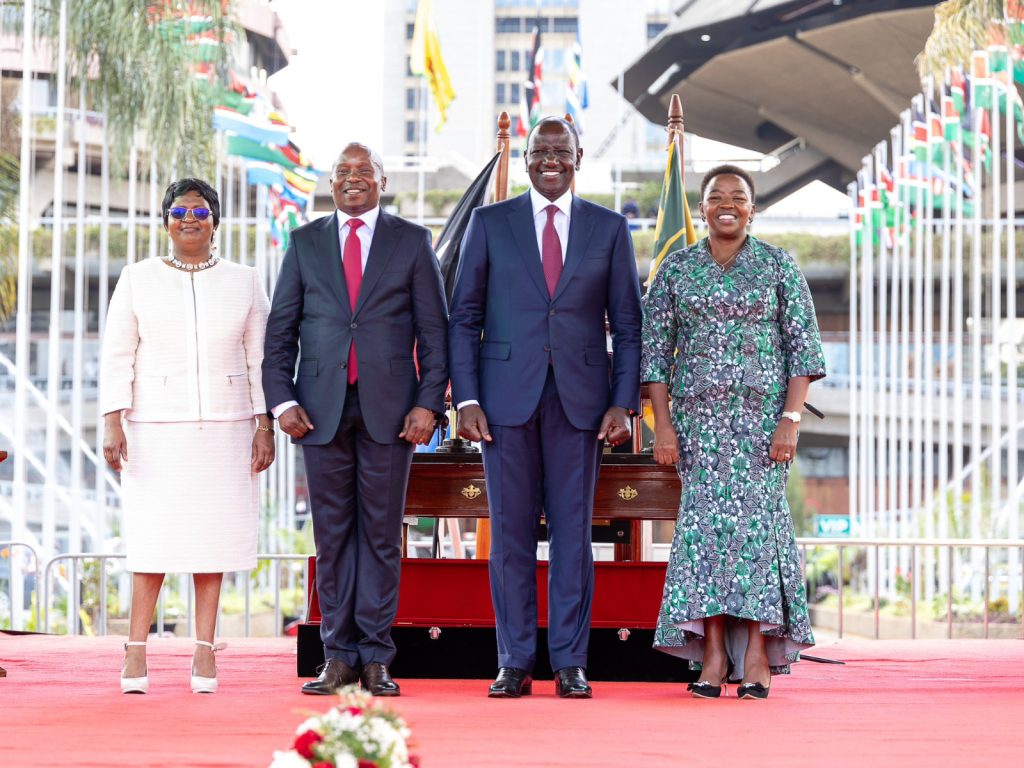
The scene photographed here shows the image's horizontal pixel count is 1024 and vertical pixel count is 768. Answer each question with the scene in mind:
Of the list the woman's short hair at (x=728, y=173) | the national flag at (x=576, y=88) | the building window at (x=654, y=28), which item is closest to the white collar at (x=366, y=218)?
the woman's short hair at (x=728, y=173)

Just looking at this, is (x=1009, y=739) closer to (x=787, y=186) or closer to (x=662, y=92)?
(x=662, y=92)

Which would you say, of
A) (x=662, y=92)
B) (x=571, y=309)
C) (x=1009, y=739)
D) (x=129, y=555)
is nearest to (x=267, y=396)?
(x=129, y=555)

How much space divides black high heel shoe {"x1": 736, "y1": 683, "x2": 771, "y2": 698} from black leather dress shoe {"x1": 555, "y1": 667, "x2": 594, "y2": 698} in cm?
48

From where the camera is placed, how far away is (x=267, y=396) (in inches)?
187

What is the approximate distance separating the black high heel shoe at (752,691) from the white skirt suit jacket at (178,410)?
5.55 feet

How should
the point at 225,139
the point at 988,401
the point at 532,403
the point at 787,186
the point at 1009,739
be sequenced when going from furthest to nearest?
the point at 787,186 → the point at 988,401 → the point at 225,139 → the point at 532,403 → the point at 1009,739

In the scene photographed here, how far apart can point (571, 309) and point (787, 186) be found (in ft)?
110

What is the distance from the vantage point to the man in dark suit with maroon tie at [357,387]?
15.4ft

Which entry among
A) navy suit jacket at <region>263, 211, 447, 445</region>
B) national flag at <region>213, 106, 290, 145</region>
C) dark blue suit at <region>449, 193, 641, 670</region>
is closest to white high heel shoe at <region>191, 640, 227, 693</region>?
navy suit jacket at <region>263, 211, 447, 445</region>

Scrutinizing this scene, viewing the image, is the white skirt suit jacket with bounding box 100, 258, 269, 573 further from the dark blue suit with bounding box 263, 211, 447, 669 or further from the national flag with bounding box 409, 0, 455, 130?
the national flag with bounding box 409, 0, 455, 130

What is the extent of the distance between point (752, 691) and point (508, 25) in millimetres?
46506

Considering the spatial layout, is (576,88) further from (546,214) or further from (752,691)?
(752,691)

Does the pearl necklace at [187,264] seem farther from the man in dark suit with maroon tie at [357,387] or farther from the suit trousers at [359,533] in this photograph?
the suit trousers at [359,533]

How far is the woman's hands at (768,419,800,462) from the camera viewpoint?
470cm
